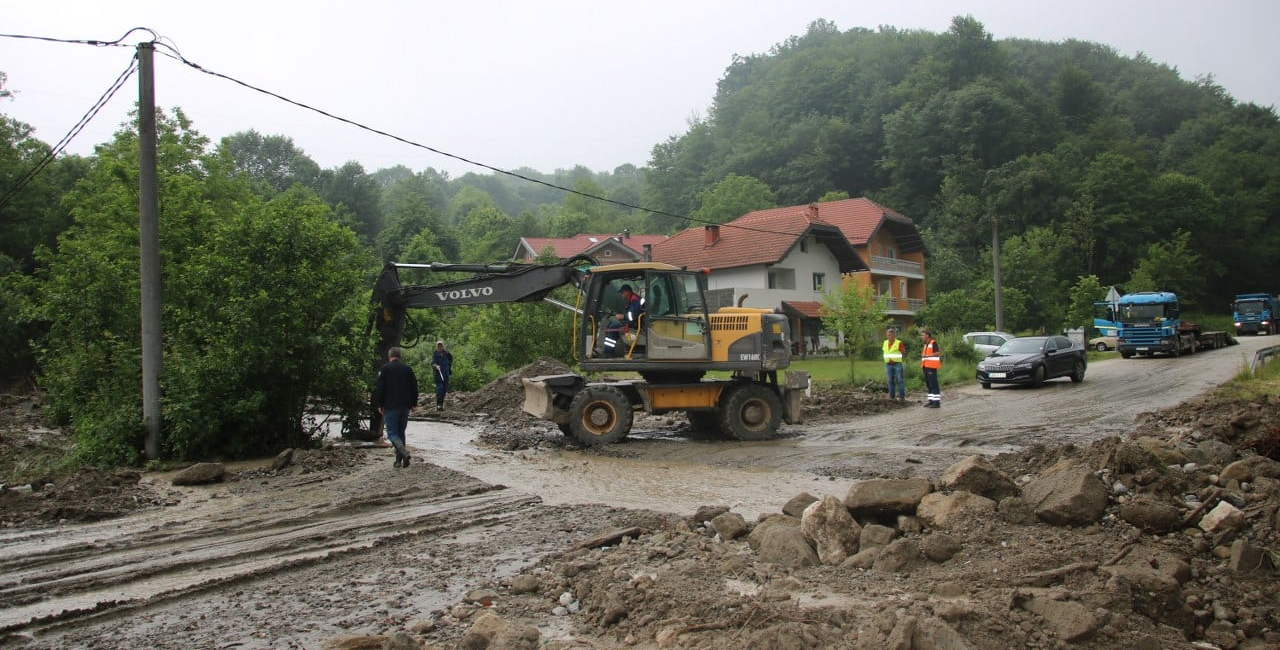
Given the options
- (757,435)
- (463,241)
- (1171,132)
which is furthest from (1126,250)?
(757,435)

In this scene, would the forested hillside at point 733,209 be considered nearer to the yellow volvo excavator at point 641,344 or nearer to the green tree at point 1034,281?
the green tree at point 1034,281

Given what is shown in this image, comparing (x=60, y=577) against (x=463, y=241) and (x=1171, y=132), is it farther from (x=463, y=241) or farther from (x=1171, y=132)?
(x=1171, y=132)

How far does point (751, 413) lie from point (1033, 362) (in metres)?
12.0

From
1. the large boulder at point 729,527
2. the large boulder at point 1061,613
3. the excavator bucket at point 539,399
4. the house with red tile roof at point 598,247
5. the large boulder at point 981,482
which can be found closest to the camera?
the large boulder at point 1061,613

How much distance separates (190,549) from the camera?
7.90 m

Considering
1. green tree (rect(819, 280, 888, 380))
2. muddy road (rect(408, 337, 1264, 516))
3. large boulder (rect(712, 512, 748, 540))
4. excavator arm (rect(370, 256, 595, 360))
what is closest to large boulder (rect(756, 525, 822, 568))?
large boulder (rect(712, 512, 748, 540))

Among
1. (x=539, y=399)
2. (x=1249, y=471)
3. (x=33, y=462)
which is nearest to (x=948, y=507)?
(x=1249, y=471)

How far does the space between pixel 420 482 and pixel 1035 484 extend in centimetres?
711

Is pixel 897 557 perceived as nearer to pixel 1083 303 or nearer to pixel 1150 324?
pixel 1150 324

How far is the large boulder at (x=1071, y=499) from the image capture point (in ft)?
22.2

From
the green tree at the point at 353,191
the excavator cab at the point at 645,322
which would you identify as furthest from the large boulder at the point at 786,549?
the green tree at the point at 353,191

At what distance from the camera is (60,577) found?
7000mm

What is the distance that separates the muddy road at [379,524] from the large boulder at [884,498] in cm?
184

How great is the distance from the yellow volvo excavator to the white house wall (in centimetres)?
3072
